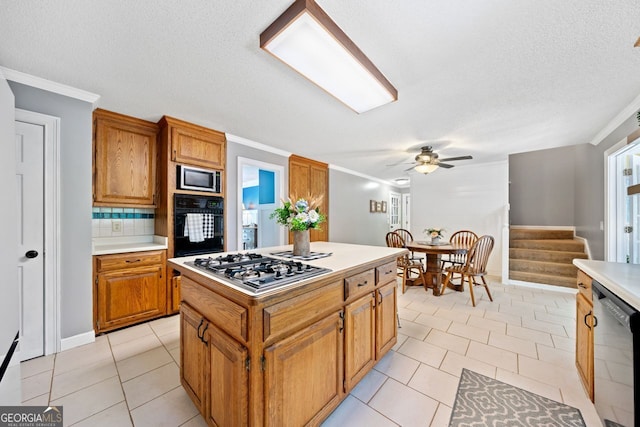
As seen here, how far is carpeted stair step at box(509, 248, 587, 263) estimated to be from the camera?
4.22 metres

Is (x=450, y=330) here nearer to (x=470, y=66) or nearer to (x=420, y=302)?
(x=420, y=302)

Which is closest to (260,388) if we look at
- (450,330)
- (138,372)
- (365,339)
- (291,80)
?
(365,339)

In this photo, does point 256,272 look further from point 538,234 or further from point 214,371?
point 538,234

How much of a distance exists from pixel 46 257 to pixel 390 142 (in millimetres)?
4052

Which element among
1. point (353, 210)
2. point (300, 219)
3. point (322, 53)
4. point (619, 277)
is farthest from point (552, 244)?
point (322, 53)

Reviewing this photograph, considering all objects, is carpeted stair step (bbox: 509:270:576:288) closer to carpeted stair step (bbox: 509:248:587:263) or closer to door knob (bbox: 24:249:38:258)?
carpeted stair step (bbox: 509:248:587:263)

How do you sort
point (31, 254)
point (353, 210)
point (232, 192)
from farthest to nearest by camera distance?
1. point (353, 210)
2. point (232, 192)
3. point (31, 254)

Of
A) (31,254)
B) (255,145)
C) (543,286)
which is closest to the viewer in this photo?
(31,254)

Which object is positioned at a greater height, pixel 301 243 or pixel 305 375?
pixel 301 243

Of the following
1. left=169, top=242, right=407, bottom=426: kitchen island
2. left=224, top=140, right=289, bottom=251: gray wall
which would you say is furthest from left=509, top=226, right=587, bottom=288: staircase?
left=224, top=140, right=289, bottom=251: gray wall

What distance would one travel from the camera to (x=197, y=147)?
9.86ft

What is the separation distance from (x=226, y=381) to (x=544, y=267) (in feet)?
17.7

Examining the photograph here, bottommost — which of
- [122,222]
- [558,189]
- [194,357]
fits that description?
[194,357]

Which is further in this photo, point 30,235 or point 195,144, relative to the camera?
point 195,144
